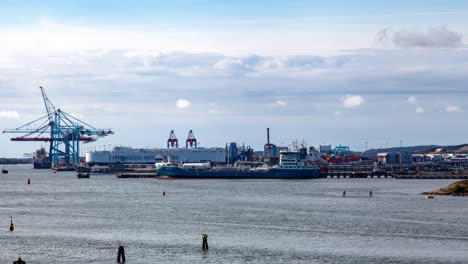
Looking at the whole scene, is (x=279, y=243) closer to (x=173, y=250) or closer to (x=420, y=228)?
(x=173, y=250)

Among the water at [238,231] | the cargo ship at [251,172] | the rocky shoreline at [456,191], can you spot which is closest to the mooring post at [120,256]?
the water at [238,231]

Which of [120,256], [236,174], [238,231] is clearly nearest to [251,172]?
[236,174]

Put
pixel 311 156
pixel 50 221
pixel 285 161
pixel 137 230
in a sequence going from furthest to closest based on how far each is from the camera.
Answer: pixel 311 156 < pixel 285 161 < pixel 50 221 < pixel 137 230

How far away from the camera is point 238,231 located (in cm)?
4697

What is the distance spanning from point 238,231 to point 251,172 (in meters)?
95.7

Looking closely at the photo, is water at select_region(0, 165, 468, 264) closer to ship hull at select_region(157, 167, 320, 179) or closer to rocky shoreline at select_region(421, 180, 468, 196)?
rocky shoreline at select_region(421, 180, 468, 196)

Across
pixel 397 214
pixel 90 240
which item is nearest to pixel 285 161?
pixel 397 214

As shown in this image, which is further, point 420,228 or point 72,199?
point 72,199

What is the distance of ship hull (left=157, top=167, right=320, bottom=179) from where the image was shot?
139750 millimetres

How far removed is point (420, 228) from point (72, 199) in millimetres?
42117

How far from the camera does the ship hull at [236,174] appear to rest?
458ft

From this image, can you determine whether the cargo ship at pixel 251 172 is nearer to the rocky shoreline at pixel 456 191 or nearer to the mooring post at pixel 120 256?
the rocky shoreline at pixel 456 191

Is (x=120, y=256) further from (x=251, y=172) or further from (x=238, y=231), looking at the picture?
(x=251, y=172)

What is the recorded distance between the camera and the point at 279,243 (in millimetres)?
41594
